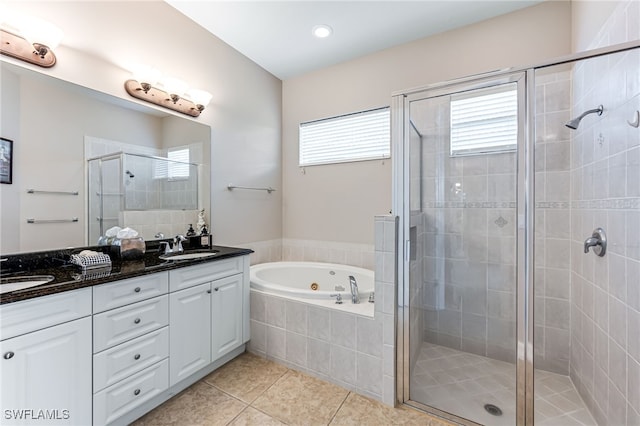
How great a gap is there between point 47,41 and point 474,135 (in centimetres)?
279

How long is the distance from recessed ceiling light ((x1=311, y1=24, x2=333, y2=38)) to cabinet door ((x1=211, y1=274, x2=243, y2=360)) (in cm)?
220

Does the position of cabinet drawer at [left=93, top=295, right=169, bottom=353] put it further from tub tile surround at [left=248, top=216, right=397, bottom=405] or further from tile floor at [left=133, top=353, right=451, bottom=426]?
tub tile surround at [left=248, top=216, right=397, bottom=405]

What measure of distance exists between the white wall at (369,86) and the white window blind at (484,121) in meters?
0.54

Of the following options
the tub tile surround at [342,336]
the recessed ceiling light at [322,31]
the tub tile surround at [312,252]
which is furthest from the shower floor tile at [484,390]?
the recessed ceiling light at [322,31]

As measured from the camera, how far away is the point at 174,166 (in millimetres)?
2281

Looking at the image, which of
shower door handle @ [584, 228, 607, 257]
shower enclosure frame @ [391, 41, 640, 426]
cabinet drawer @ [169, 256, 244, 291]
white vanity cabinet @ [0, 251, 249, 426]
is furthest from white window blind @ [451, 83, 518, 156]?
white vanity cabinet @ [0, 251, 249, 426]

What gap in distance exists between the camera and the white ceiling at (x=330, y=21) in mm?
2111

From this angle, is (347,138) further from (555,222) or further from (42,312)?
(42,312)

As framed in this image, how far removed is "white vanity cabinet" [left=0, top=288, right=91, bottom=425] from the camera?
104 cm

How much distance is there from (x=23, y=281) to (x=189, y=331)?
0.85m

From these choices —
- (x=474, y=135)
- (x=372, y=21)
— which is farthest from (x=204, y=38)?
(x=474, y=135)

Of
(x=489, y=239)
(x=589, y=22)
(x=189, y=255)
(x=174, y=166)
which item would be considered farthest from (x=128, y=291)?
(x=589, y=22)

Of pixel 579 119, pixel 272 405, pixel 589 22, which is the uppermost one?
pixel 589 22

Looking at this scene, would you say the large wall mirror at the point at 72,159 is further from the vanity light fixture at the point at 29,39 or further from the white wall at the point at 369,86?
the white wall at the point at 369,86
